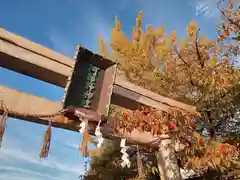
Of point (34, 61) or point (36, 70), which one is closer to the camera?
point (34, 61)

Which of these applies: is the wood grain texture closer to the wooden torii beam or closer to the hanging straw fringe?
the wooden torii beam

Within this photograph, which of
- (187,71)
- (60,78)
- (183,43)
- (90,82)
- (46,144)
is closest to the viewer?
(46,144)

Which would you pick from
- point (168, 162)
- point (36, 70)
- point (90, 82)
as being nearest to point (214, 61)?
point (168, 162)

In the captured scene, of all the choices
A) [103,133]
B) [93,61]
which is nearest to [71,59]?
[93,61]

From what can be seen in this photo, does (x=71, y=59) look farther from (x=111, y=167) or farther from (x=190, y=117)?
(x=111, y=167)

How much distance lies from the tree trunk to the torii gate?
3.15 ft

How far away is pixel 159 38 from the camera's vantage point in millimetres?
8016

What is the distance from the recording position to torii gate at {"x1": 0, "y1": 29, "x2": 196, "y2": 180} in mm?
2850

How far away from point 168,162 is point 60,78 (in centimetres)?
211

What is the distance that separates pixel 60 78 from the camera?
3.22 meters

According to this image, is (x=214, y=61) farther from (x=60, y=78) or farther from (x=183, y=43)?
(x=60, y=78)

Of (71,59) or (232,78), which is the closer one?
(71,59)

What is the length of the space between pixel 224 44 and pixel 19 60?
571 cm

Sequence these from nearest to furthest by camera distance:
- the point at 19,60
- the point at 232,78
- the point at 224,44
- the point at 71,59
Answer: the point at 19,60, the point at 71,59, the point at 232,78, the point at 224,44
